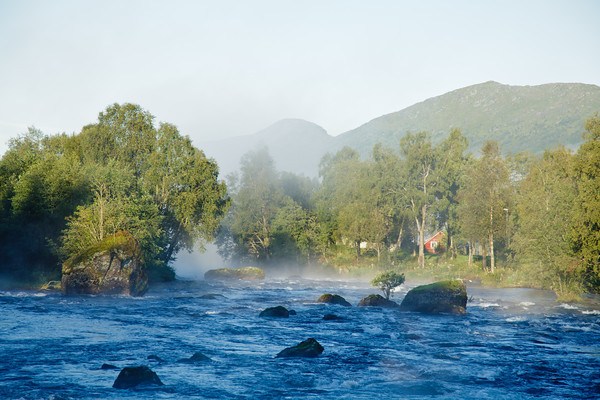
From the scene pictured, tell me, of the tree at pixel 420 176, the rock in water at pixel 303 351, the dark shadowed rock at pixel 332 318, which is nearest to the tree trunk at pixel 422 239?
the tree at pixel 420 176

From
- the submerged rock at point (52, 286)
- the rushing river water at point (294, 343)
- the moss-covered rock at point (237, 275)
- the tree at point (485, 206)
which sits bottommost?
the rushing river water at point (294, 343)

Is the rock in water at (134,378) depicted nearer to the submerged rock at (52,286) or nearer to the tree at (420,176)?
the submerged rock at (52,286)

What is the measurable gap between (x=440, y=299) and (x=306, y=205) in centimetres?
7572

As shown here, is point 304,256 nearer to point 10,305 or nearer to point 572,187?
point 572,187

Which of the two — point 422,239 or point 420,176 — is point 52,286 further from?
point 420,176

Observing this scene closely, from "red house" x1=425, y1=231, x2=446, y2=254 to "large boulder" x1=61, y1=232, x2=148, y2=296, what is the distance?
73.1 meters

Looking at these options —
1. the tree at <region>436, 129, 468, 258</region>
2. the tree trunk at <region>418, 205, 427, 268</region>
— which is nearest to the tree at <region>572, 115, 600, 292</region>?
the tree trunk at <region>418, 205, 427, 268</region>

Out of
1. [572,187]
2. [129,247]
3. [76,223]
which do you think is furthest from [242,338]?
[572,187]

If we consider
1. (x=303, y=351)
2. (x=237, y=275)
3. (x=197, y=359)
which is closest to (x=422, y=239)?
(x=237, y=275)

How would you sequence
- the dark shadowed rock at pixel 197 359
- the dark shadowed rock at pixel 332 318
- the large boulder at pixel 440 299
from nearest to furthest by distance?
the dark shadowed rock at pixel 197 359 < the dark shadowed rock at pixel 332 318 < the large boulder at pixel 440 299

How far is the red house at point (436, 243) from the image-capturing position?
11562 centimetres

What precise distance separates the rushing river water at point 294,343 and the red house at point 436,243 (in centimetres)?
6855

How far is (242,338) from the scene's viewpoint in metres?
31.3

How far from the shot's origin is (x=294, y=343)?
98.8 ft
